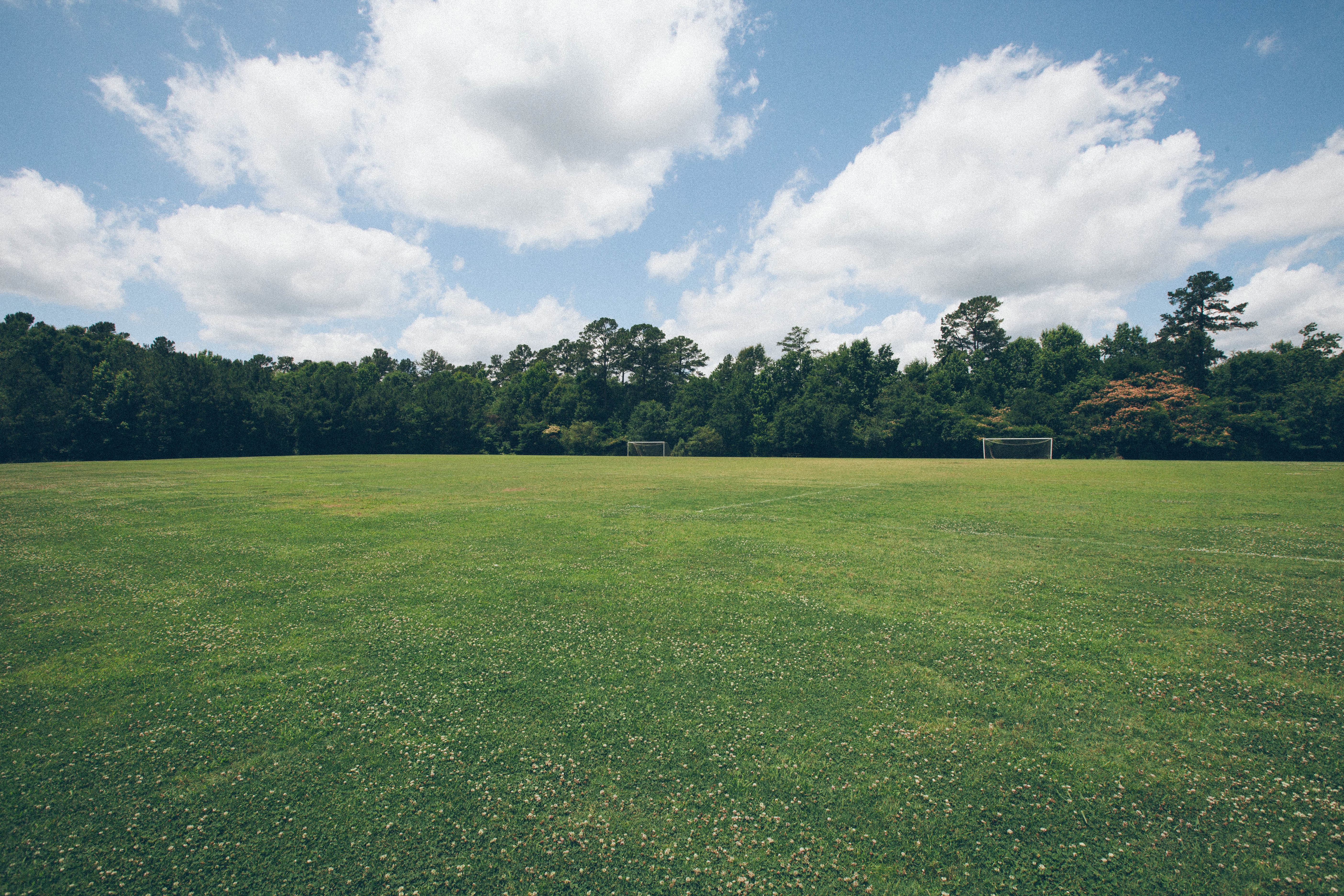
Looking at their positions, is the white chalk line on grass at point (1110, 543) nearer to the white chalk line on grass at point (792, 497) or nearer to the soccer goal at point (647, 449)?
the white chalk line on grass at point (792, 497)

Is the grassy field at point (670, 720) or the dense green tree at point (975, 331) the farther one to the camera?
the dense green tree at point (975, 331)

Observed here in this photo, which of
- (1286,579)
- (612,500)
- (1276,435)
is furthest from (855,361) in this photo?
(1286,579)

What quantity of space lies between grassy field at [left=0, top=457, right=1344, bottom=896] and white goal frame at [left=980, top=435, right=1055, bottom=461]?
5839 cm

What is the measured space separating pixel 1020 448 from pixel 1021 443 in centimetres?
87

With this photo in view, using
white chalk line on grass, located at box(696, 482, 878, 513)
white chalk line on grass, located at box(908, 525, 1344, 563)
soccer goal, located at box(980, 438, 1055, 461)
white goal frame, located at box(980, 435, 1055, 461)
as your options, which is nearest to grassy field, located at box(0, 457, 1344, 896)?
white chalk line on grass, located at box(908, 525, 1344, 563)

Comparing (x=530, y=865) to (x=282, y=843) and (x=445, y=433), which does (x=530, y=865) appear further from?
(x=445, y=433)

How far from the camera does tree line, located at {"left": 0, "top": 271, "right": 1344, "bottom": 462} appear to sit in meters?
58.6

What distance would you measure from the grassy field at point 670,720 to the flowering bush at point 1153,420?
63228 mm

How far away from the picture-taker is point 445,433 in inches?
3418

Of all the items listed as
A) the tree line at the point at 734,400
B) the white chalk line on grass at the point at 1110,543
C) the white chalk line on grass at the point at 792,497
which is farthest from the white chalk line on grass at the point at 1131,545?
the tree line at the point at 734,400

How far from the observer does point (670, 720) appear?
4754mm

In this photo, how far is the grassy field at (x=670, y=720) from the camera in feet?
10.7

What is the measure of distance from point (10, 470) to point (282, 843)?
53.2m

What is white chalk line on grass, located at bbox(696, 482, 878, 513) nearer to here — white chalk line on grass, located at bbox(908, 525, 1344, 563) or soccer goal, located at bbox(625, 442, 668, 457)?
white chalk line on grass, located at bbox(908, 525, 1344, 563)
